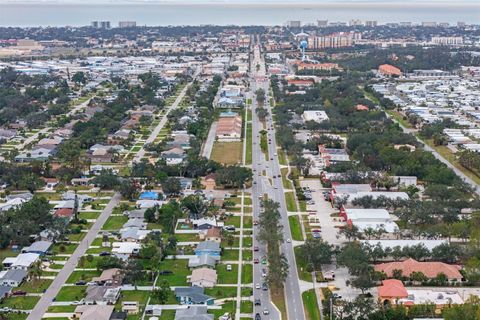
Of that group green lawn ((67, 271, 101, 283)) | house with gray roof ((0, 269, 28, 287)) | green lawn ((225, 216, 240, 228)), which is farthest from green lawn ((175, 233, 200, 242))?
house with gray roof ((0, 269, 28, 287))

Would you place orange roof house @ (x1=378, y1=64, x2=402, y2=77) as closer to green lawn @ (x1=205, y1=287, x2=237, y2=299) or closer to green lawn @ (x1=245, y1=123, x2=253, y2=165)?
green lawn @ (x1=245, y1=123, x2=253, y2=165)

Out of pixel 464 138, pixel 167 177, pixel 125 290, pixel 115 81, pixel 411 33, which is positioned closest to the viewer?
pixel 125 290

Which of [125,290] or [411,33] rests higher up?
[411,33]

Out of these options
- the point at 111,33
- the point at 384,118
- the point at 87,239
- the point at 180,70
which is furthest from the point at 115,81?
the point at 111,33

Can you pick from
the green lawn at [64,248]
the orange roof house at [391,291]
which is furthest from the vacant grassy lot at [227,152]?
the orange roof house at [391,291]

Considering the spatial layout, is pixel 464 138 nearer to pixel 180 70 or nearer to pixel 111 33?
pixel 180 70

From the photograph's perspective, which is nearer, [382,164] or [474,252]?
[474,252]

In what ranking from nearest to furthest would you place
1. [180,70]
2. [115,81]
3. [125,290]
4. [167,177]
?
[125,290] < [167,177] < [115,81] < [180,70]

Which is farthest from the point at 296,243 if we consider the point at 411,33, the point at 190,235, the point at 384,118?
the point at 411,33
